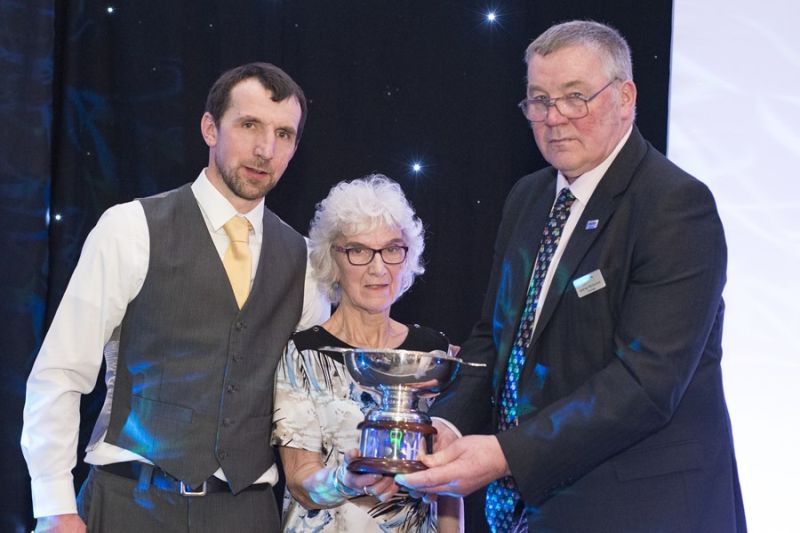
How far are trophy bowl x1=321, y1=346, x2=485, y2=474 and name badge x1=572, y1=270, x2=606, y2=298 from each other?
0.28m

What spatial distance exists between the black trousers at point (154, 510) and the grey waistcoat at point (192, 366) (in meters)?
0.06

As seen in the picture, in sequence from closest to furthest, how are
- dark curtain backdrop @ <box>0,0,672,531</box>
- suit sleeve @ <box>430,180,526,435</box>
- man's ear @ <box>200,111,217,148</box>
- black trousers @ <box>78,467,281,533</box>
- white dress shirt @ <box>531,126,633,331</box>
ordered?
1. white dress shirt @ <box>531,126,633,331</box>
2. suit sleeve @ <box>430,180,526,435</box>
3. black trousers @ <box>78,467,281,533</box>
4. man's ear @ <box>200,111,217,148</box>
5. dark curtain backdrop @ <box>0,0,672,531</box>

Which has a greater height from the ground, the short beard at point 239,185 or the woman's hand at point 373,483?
the short beard at point 239,185

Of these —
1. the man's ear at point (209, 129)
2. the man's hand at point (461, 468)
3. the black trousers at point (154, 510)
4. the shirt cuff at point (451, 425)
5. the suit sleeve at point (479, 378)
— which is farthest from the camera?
the man's ear at point (209, 129)

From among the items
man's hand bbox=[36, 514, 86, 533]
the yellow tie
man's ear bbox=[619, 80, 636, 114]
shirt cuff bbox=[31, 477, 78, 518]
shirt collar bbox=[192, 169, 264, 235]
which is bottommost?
man's hand bbox=[36, 514, 86, 533]

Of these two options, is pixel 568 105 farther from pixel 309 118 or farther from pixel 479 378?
pixel 309 118

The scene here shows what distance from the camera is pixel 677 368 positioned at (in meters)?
2.06

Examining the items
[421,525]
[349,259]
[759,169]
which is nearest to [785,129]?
[759,169]

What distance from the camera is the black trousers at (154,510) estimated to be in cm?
265

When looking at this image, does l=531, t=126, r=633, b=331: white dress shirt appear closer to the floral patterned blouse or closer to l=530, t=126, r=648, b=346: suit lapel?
l=530, t=126, r=648, b=346: suit lapel

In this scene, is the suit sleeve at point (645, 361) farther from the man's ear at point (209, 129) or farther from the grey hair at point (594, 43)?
the man's ear at point (209, 129)

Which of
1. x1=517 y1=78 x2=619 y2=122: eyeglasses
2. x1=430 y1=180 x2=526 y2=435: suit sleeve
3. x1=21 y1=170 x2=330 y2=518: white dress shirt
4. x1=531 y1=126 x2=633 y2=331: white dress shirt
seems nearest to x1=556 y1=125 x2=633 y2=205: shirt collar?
x1=531 y1=126 x2=633 y2=331: white dress shirt

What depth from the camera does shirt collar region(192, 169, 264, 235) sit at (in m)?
2.88

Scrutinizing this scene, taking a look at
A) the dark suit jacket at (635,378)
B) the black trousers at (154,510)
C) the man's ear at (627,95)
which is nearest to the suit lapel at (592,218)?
the dark suit jacket at (635,378)
